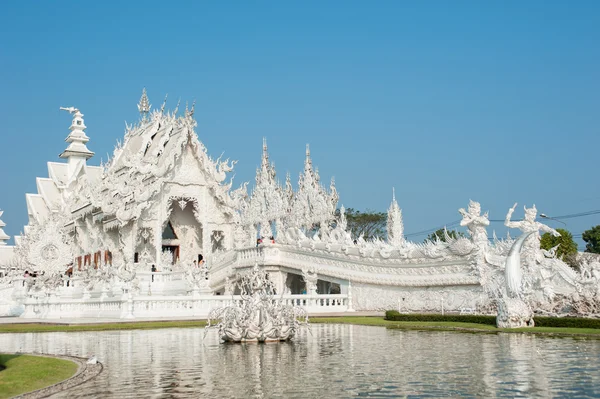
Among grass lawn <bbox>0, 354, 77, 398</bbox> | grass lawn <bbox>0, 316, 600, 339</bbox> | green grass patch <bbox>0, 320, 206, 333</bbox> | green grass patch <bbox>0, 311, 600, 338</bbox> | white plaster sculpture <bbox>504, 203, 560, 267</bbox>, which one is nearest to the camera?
grass lawn <bbox>0, 354, 77, 398</bbox>

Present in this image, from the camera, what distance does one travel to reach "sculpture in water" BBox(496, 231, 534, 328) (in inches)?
611

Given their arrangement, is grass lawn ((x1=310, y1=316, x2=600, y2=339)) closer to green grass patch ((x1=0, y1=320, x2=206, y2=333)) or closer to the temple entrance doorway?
green grass patch ((x1=0, y1=320, x2=206, y2=333))

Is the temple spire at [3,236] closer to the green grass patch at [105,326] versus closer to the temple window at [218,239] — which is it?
the temple window at [218,239]

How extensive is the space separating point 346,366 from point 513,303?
23.9 ft

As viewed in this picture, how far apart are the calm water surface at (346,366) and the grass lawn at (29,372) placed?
0.58 m

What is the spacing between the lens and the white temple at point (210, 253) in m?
21.2

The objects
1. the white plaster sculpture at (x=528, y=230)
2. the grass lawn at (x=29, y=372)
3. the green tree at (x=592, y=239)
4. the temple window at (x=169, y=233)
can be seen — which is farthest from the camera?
the green tree at (x=592, y=239)

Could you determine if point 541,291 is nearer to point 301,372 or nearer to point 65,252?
point 301,372

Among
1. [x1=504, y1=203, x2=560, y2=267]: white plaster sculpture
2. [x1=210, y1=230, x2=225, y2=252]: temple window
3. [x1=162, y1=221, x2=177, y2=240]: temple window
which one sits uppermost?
[x1=162, y1=221, x2=177, y2=240]: temple window

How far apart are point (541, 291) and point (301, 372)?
10.6 m

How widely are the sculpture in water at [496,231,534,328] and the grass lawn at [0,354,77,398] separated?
968 cm

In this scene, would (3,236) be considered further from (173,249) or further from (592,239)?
(592,239)

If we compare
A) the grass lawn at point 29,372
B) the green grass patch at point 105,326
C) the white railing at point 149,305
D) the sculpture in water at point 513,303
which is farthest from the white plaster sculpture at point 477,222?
the grass lawn at point 29,372

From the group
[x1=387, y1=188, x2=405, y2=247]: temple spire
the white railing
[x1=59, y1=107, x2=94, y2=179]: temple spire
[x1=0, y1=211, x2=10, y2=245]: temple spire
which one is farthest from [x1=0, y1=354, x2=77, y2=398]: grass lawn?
[x1=0, y1=211, x2=10, y2=245]: temple spire
